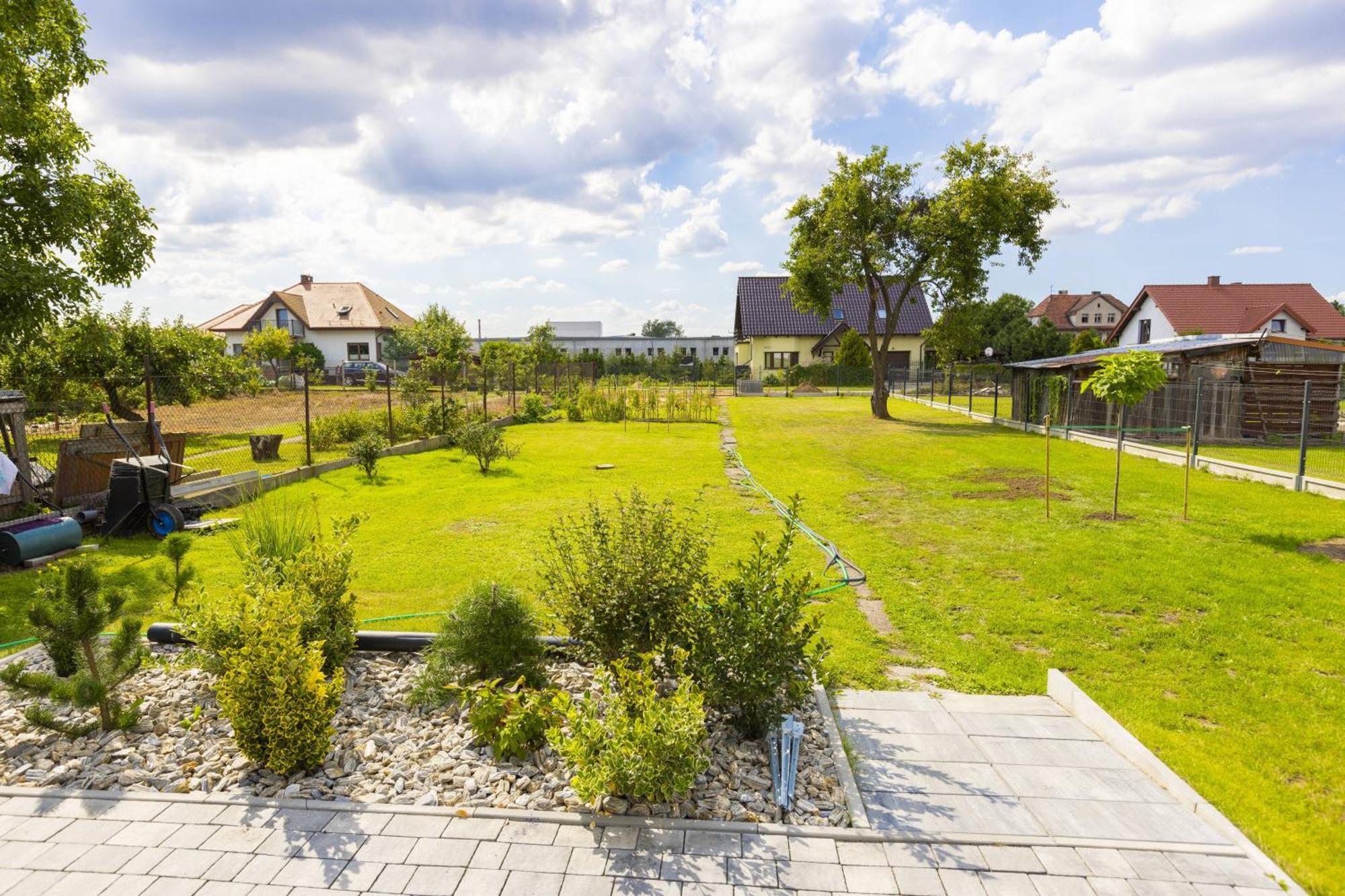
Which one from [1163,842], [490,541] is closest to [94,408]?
[490,541]

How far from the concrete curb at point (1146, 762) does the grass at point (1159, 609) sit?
96 millimetres

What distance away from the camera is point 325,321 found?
50.8 metres

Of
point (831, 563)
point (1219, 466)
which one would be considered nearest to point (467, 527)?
point (831, 563)

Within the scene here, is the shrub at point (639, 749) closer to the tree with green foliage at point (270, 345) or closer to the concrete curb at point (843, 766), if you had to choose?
the concrete curb at point (843, 766)

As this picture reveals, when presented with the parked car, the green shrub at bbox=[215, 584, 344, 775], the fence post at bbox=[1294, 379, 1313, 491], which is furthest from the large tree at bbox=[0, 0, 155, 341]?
the parked car

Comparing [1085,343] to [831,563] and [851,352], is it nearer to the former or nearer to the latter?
[851,352]

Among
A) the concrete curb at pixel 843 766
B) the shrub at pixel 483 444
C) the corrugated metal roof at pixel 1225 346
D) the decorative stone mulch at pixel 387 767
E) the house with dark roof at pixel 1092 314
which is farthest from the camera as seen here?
the house with dark roof at pixel 1092 314

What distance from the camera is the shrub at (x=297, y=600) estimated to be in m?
3.73

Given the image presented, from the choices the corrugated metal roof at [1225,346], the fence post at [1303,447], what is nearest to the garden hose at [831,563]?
the fence post at [1303,447]

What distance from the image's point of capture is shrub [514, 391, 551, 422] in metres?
22.3

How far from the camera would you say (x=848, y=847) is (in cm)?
283

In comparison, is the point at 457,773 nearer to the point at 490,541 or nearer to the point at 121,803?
the point at 121,803

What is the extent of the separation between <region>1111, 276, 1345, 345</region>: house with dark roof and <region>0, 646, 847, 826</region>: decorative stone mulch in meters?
44.9

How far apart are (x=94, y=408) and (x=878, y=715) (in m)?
17.6
